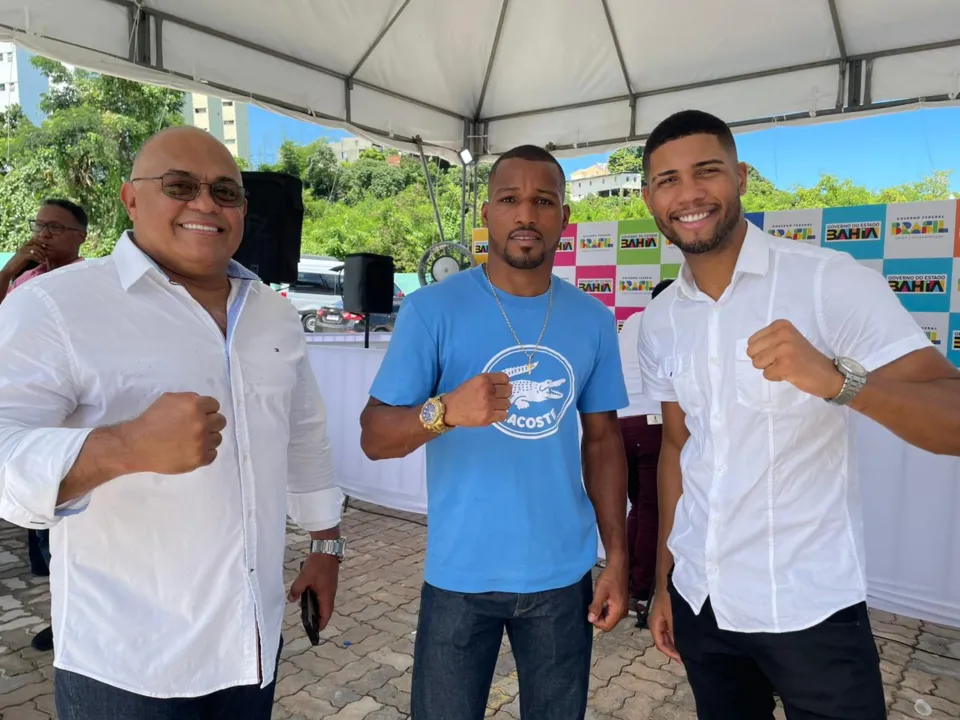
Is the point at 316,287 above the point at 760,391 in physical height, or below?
above

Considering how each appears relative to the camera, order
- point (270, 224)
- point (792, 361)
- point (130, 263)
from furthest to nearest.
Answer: point (270, 224)
point (130, 263)
point (792, 361)

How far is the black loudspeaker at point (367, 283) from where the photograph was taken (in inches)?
233

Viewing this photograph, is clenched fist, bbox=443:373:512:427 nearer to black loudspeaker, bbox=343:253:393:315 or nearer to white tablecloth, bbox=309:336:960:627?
white tablecloth, bbox=309:336:960:627

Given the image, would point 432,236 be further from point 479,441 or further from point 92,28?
point 479,441

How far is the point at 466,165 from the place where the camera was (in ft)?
22.1

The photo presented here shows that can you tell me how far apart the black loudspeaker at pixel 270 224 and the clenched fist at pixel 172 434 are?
3.43m

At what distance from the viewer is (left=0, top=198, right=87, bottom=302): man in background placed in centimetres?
344

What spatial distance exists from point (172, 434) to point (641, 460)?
2847 mm

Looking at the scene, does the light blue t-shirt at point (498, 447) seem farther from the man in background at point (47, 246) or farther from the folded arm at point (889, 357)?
the man in background at point (47, 246)

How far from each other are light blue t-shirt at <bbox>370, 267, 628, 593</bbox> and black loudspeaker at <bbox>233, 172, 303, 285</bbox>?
9.75 ft

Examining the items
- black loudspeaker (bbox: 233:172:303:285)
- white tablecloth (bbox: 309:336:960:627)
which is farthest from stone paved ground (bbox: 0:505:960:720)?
black loudspeaker (bbox: 233:172:303:285)

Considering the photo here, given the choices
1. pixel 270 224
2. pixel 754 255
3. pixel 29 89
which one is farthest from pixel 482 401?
pixel 29 89

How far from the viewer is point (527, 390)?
63.8 inches

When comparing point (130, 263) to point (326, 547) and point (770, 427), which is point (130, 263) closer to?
point (326, 547)
